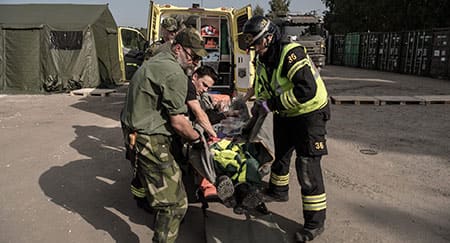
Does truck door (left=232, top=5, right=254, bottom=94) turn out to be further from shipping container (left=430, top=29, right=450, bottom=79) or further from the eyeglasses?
shipping container (left=430, top=29, right=450, bottom=79)

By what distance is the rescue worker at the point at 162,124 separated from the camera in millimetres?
2613

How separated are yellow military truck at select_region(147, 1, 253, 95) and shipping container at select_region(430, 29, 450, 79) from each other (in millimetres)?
13043

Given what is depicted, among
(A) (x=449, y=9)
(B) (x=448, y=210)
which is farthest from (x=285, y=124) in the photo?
(A) (x=449, y=9)

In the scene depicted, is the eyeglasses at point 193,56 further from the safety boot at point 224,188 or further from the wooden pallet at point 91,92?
the wooden pallet at point 91,92

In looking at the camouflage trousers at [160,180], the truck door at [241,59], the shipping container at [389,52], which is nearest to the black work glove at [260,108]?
the camouflage trousers at [160,180]

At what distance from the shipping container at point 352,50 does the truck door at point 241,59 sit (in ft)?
68.5

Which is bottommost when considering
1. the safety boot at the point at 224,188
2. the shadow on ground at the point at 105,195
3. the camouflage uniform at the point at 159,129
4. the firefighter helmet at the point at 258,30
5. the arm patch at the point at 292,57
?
the shadow on ground at the point at 105,195

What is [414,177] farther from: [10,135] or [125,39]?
[125,39]

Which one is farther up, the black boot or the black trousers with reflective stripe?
the black trousers with reflective stripe

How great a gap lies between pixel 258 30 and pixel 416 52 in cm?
1909

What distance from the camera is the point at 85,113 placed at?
9.37 meters

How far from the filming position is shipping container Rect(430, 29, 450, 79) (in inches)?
674

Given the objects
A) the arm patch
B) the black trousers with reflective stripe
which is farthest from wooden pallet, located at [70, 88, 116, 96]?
the arm patch

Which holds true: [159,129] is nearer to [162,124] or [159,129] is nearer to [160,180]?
[162,124]
